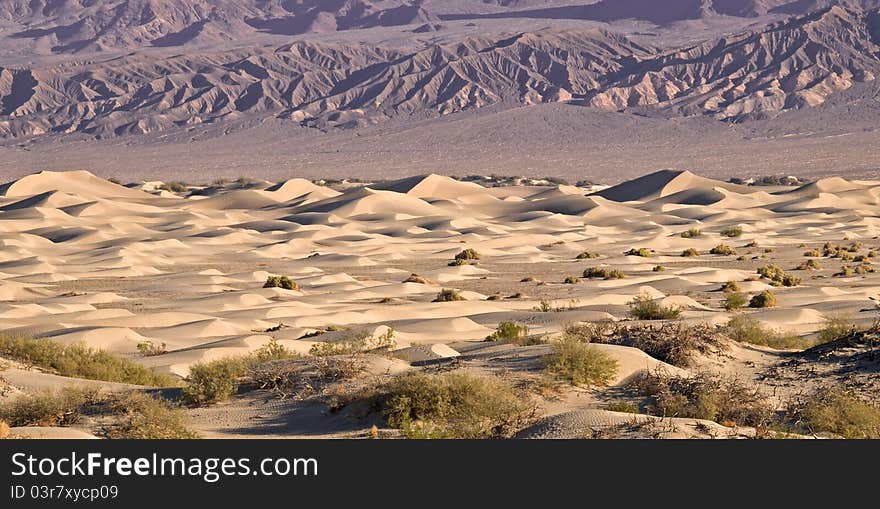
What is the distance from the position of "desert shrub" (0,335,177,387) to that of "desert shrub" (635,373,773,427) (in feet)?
22.0

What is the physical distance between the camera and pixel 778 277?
117 feet

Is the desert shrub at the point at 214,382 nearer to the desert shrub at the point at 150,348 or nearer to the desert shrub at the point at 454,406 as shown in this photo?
the desert shrub at the point at 454,406

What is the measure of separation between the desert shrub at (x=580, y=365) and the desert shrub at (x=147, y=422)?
4.08 m

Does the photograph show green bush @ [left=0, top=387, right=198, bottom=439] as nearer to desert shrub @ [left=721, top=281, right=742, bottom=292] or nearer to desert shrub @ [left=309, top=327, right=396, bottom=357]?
desert shrub @ [left=309, top=327, right=396, bottom=357]

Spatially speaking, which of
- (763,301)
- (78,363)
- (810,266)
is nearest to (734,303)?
(763,301)

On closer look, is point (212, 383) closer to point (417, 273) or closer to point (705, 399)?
point (705, 399)

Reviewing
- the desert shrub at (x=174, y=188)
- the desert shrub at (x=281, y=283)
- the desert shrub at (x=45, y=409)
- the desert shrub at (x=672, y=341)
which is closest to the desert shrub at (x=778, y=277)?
the desert shrub at (x=281, y=283)

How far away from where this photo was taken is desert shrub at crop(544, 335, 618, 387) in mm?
12859

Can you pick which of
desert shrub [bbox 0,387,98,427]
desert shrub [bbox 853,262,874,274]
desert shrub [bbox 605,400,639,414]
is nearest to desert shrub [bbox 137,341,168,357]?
desert shrub [bbox 0,387,98,427]

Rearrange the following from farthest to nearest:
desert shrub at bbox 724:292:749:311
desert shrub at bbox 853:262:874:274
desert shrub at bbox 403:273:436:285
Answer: desert shrub at bbox 853:262:874:274, desert shrub at bbox 403:273:436:285, desert shrub at bbox 724:292:749:311
